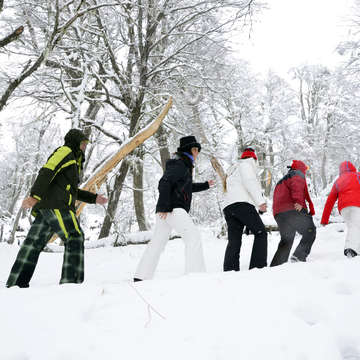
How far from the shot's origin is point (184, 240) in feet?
9.37

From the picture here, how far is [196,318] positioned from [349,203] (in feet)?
9.05

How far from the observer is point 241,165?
3404 mm

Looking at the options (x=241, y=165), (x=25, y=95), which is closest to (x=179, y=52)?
(x=25, y=95)

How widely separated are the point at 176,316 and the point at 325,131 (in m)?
17.2

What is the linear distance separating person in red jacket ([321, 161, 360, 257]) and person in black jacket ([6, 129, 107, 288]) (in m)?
2.98

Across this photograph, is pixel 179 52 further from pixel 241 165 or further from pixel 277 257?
pixel 277 257

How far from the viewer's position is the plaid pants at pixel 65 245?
100.0 inches

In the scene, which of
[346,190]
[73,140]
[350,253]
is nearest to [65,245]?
[73,140]

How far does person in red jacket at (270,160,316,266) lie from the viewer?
11.6ft

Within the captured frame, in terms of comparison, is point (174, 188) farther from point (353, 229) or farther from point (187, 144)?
point (353, 229)

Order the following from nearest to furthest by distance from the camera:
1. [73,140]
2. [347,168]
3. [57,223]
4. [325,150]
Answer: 1. [57,223]
2. [73,140]
3. [347,168]
4. [325,150]

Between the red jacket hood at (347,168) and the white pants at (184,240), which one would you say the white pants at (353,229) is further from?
the white pants at (184,240)

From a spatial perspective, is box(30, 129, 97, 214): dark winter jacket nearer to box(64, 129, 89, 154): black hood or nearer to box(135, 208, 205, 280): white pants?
box(64, 129, 89, 154): black hood

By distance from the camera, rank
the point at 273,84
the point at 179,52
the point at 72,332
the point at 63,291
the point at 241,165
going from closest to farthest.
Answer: the point at 72,332, the point at 63,291, the point at 241,165, the point at 179,52, the point at 273,84
